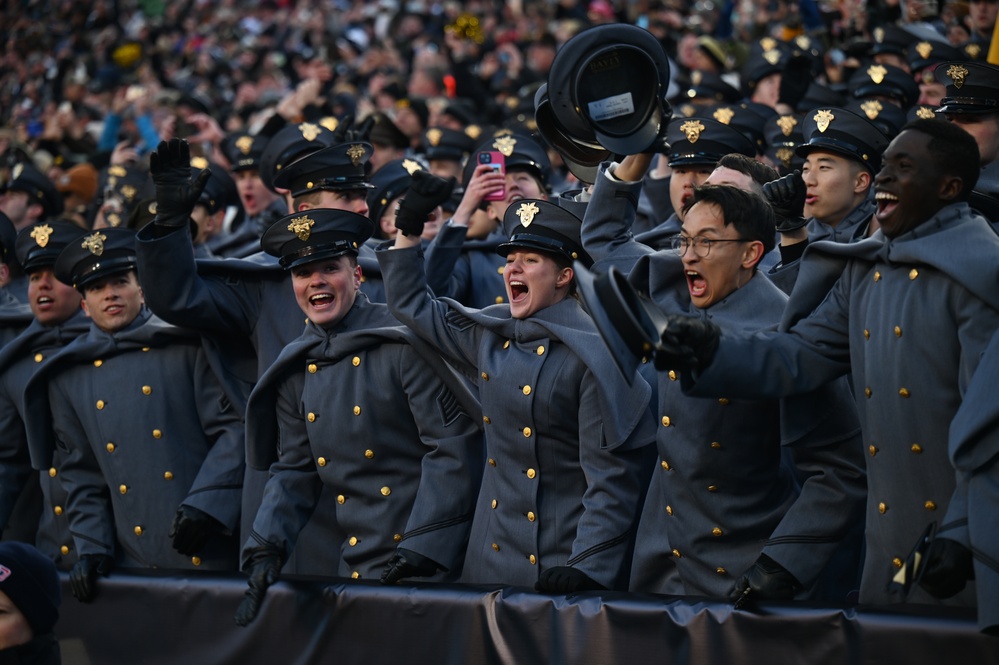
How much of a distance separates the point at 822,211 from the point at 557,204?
112cm

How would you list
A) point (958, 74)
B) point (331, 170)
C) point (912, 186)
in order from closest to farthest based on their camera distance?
1. point (912, 186)
2. point (958, 74)
3. point (331, 170)

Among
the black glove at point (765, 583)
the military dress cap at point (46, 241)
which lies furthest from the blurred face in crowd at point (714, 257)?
the military dress cap at point (46, 241)

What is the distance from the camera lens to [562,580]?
460cm

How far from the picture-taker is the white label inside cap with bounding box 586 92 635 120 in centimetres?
466

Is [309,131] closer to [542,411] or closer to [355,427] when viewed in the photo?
[355,427]

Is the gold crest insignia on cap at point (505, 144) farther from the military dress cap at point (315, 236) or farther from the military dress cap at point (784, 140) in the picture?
the military dress cap at point (315, 236)

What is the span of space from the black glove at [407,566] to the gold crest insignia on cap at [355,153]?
242cm

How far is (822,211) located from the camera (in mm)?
5793

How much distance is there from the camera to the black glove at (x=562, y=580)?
4.59 meters

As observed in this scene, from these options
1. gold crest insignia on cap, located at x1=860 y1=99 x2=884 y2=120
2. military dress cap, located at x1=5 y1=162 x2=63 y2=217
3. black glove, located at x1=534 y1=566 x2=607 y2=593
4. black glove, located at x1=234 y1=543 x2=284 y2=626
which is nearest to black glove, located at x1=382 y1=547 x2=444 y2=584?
black glove, located at x1=234 y1=543 x2=284 y2=626

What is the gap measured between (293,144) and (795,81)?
3.31 m

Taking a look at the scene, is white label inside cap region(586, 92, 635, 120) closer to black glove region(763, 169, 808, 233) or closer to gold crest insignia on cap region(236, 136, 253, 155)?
black glove region(763, 169, 808, 233)

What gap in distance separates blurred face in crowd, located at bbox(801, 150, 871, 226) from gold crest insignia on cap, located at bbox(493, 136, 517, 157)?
196 cm

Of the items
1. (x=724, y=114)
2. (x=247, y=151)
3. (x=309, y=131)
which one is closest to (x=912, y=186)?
(x=724, y=114)
